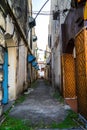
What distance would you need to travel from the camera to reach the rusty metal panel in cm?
1096

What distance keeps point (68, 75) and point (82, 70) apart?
16.5 feet

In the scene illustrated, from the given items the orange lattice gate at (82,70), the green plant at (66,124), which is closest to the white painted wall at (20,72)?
the orange lattice gate at (82,70)

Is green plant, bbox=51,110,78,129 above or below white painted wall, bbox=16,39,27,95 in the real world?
below

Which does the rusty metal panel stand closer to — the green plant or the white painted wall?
the white painted wall

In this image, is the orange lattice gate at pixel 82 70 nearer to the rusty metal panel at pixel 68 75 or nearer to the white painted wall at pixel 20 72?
the rusty metal panel at pixel 68 75

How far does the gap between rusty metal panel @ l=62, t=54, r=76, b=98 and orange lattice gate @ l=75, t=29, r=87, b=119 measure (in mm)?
4338

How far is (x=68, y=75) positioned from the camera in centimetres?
1104

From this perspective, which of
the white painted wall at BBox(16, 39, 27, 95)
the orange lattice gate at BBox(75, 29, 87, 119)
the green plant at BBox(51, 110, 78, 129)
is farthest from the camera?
the white painted wall at BBox(16, 39, 27, 95)

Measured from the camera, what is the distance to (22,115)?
21.8 feet

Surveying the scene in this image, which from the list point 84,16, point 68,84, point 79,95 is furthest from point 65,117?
point 68,84

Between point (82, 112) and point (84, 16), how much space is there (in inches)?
104

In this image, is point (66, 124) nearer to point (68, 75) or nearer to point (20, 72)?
A: point (68, 75)

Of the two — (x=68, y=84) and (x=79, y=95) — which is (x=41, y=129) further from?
(x=68, y=84)

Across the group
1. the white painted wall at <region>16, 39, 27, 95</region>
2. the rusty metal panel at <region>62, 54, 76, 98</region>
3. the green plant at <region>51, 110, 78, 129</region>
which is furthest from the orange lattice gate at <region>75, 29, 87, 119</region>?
the white painted wall at <region>16, 39, 27, 95</region>
